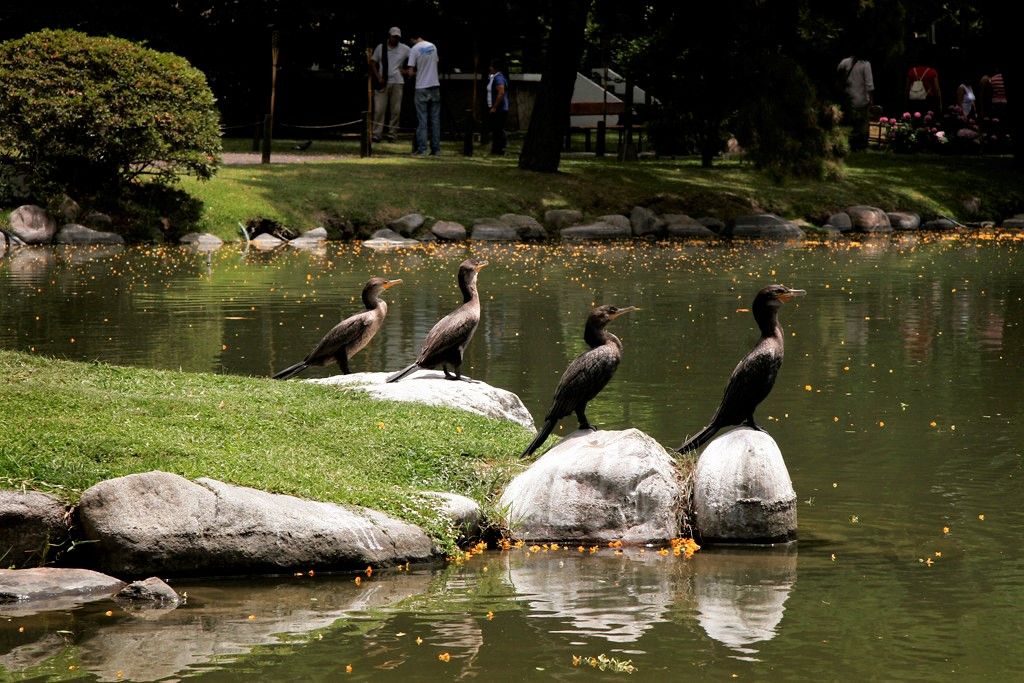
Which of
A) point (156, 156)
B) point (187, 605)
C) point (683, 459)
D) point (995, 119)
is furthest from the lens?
point (995, 119)

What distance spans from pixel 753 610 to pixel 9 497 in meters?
3.88

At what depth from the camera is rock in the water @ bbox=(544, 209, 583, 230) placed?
27.8m

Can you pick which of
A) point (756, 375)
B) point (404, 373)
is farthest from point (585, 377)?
point (404, 373)

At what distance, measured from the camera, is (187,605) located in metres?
7.49

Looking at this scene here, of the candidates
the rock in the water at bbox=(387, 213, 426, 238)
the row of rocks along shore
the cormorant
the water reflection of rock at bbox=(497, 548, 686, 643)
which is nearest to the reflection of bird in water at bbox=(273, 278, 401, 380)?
the cormorant

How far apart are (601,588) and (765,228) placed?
2122 cm

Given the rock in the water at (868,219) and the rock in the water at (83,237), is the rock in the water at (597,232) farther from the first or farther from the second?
the rock in the water at (83,237)

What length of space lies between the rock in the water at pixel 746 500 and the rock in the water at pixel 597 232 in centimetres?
1846

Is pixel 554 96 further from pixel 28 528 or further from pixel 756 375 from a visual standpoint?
pixel 28 528

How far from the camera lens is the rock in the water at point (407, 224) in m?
26.4

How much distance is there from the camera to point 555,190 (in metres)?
28.8

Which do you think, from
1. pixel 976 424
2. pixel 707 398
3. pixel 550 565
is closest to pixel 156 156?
pixel 707 398

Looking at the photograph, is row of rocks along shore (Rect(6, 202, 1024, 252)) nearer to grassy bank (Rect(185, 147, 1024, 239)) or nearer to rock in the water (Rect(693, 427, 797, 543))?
grassy bank (Rect(185, 147, 1024, 239))

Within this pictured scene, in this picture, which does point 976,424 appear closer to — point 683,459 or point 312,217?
point 683,459
